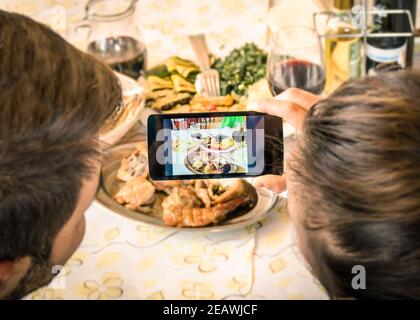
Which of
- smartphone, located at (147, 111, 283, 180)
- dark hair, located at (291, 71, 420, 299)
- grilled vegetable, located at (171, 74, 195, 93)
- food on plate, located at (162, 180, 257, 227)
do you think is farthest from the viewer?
grilled vegetable, located at (171, 74, 195, 93)

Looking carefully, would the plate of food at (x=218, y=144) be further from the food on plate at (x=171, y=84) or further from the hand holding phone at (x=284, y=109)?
the food on plate at (x=171, y=84)

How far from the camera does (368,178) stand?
0.61 metres

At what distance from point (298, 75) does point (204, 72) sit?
0.40ft

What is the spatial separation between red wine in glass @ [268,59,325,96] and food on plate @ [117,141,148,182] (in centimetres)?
20

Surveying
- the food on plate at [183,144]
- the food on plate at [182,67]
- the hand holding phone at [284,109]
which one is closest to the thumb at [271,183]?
the hand holding phone at [284,109]

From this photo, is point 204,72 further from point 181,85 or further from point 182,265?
point 182,265

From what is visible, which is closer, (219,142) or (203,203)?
(219,142)

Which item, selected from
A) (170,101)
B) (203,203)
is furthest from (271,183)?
(170,101)

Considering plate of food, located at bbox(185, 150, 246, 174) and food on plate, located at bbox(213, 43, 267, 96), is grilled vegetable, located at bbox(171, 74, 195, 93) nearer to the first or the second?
food on plate, located at bbox(213, 43, 267, 96)

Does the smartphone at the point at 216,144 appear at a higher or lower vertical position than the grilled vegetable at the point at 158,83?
lower

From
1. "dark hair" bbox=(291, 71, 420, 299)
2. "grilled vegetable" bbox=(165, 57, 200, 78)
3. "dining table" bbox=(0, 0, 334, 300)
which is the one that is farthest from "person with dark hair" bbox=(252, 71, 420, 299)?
"grilled vegetable" bbox=(165, 57, 200, 78)

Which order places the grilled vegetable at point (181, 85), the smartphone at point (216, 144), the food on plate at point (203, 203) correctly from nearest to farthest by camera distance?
the smartphone at point (216, 144) → the food on plate at point (203, 203) → the grilled vegetable at point (181, 85)

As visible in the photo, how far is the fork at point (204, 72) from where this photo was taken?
3.09 ft

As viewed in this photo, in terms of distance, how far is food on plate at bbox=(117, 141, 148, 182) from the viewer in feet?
2.78
